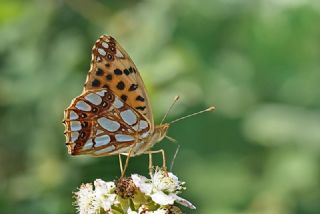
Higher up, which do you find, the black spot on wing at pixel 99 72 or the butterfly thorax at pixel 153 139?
the black spot on wing at pixel 99 72

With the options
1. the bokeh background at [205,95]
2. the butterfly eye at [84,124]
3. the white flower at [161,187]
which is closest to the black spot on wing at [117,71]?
the butterfly eye at [84,124]

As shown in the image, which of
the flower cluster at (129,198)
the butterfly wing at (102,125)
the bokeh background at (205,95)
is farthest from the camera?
the bokeh background at (205,95)

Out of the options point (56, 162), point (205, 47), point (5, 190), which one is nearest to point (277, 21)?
point (205, 47)

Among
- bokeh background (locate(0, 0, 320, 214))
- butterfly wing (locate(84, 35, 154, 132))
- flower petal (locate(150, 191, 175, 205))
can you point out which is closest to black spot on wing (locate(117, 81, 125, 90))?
butterfly wing (locate(84, 35, 154, 132))

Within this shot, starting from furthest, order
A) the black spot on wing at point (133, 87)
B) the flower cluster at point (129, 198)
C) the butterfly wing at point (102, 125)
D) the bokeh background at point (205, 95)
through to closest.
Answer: the bokeh background at point (205, 95) → the black spot on wing at point (133, 87) → the butterfly wing at point (102, 125) → the flower cluster at point (129, 198)

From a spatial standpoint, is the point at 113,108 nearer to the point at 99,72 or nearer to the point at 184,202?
the point at 99,72

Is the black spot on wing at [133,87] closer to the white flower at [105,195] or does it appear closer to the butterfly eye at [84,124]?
the butterfly eye at [84,124]

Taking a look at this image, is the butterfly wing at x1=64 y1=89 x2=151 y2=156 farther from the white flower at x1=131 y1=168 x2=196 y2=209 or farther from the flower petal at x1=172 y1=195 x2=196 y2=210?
the flower petal at x1=172 y1=195 x2=196 y2=210
